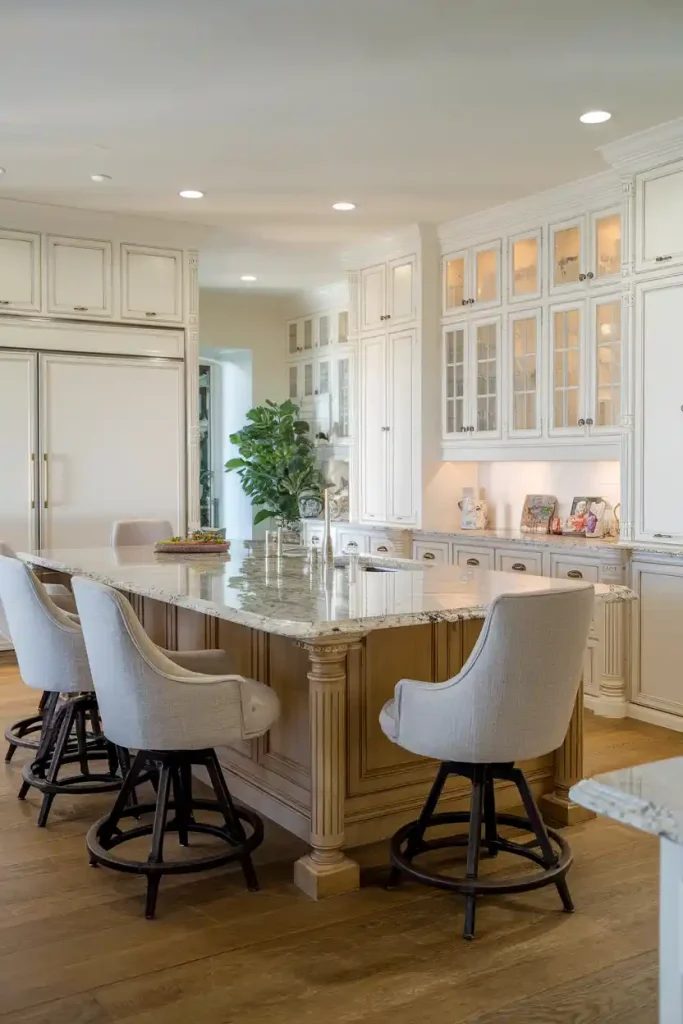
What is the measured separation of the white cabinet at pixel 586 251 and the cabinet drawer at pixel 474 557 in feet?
5.19

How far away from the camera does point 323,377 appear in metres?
8.55

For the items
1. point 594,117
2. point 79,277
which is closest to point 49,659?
point 594,117

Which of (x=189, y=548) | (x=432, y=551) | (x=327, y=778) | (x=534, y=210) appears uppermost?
(x=534, y=210)

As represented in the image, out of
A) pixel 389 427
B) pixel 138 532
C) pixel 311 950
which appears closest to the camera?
pixel 311 950

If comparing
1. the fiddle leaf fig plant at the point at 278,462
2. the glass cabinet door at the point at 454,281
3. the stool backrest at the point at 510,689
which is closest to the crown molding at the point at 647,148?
the glass cabinet door at the point at 454,281

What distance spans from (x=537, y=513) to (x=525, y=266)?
5.04 feet

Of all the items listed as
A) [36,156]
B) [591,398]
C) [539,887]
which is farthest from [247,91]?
[539,887]

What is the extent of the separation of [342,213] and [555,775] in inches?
156

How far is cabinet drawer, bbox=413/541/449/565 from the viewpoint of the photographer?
6242 mm

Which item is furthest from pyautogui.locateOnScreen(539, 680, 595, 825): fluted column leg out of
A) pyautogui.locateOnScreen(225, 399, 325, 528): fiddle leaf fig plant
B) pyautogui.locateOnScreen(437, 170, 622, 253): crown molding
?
pyautogui.locateOnScreen(225, 399, 325, 528): fiddle leaf fig plant

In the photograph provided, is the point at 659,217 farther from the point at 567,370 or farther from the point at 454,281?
the point at 454,281

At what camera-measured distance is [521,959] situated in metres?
2.43

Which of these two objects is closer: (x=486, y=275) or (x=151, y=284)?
(x=486, y=275)

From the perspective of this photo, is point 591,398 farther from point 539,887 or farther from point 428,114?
point 539,887
